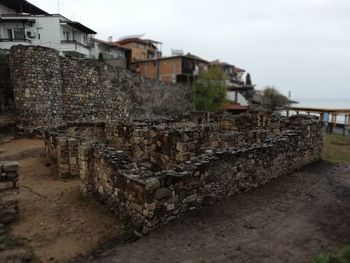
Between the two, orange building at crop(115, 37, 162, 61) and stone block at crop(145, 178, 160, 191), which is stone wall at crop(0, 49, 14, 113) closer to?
stone block at crop(145, 178, 160, 191)

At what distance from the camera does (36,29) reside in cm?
3083

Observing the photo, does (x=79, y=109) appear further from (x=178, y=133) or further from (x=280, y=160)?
(x=280, y=160)

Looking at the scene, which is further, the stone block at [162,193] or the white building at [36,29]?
the white building at [36,29]

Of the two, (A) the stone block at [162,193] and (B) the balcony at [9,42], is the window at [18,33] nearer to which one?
(B) the balcony at [9,42]

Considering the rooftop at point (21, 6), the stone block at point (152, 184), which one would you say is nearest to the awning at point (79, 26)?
the rooftop at point (21, 6)

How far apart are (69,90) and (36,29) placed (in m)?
13.9


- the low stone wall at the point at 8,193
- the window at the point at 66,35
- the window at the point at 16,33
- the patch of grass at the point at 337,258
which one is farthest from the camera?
the window at the point at 66,35

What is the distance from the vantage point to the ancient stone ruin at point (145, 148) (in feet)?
21.8

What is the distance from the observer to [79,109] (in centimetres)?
2242

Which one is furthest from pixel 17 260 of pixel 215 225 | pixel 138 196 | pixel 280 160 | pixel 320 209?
pixel 280 160

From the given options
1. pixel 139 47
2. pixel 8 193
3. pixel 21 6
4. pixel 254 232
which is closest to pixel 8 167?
Answer: pixel 8 193

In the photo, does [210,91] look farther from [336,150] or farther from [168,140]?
[168,140]

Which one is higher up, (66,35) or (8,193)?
(66,35)

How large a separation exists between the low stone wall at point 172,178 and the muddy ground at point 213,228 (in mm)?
299
